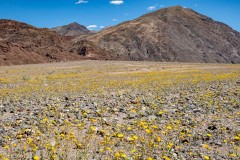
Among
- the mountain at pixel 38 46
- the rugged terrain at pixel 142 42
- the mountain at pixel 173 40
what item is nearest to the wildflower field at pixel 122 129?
the rugged terrain at pixel 142 42

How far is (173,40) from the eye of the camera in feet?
339

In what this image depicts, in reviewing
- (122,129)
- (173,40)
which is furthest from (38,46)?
(122,129)

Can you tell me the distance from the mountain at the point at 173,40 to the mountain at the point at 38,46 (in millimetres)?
11642

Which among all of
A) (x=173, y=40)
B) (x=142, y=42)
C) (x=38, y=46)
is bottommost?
(x=38, y=46)

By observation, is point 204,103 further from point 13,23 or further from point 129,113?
point 13,23

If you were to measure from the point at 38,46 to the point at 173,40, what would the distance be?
160ft

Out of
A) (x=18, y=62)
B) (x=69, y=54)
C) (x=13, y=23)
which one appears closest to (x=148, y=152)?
(x=18, y=62)

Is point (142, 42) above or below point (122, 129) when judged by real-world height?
above

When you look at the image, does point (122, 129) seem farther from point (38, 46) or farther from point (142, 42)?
point (142, 42)

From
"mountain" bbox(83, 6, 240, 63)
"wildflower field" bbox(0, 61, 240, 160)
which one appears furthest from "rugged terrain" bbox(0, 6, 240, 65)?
"wildflower field" bbox(0, 61, 240, 160)

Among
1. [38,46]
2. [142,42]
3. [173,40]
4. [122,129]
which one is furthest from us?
[173,40]

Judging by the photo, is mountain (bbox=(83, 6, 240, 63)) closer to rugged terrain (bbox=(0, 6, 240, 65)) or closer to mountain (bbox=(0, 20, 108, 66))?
rugged terrain (bbox=(0, 6, 240, 65))

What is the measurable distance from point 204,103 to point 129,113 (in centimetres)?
317

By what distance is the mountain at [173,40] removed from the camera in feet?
312
